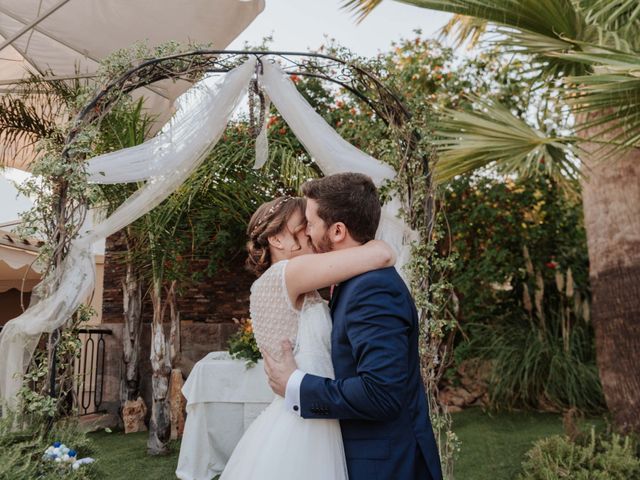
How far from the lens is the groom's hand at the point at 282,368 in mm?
1729

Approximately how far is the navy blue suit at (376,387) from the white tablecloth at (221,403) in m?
3.60

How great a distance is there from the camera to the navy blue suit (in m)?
1.52

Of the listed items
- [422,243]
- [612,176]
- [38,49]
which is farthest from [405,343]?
[38,49]

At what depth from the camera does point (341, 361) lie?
5.51 feet

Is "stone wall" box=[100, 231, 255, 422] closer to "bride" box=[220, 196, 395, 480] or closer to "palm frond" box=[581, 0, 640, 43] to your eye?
"palm frond" box=[581, 0, 640, 43]

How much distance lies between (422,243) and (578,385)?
311cm

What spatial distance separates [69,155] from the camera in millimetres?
3549

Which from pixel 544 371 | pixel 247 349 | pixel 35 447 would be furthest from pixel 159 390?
pixel 544 371

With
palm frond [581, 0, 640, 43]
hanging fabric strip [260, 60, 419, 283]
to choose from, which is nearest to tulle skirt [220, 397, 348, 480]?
hanging fabric strip [260, 60, 419, 283]

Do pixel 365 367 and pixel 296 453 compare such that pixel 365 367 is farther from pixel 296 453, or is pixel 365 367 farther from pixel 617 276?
pixel 617 276

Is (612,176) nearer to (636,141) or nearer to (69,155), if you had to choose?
(636,141)

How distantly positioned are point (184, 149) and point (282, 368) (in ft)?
7.97

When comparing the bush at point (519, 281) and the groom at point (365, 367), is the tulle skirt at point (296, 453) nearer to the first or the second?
the groom at point (365, 367)

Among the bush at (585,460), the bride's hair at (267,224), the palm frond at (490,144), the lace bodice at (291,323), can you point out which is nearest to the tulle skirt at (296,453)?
the lace bodice at (291,323)
